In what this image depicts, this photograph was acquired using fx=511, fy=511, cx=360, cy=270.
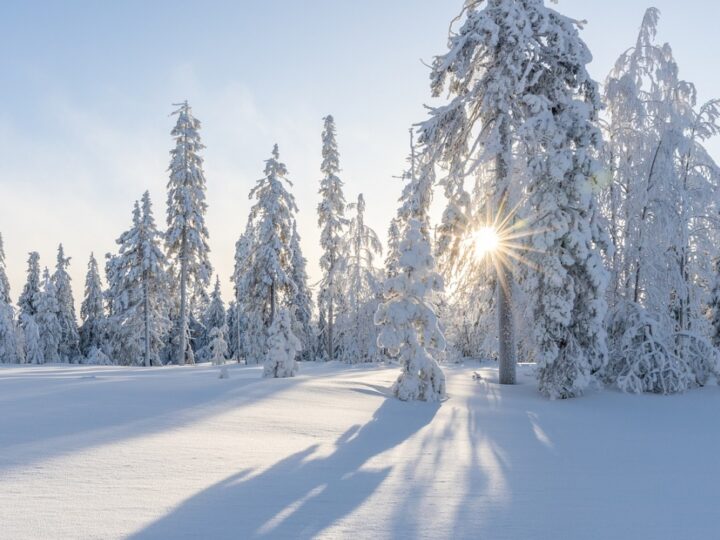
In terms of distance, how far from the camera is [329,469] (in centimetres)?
564

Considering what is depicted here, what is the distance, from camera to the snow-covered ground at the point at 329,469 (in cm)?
398

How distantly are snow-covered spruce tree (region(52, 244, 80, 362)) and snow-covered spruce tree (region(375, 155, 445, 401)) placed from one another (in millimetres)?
48956

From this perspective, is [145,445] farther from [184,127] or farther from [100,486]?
[184,127]

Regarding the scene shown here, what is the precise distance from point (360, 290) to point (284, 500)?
2727 cm

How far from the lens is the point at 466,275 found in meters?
17.0

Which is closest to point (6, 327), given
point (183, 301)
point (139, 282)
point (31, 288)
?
point (31, 288)

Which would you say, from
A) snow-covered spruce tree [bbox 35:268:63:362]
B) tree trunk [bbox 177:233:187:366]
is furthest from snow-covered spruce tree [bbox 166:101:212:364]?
snow-covered spruce tree [bbox 35:268:63:362]

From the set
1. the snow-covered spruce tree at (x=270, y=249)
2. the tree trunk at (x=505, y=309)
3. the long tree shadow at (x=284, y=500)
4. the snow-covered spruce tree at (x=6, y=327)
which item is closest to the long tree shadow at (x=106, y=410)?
the long tree shadow at (x=284, y=500)

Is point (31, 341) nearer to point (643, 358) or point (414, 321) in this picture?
point (414, 321)

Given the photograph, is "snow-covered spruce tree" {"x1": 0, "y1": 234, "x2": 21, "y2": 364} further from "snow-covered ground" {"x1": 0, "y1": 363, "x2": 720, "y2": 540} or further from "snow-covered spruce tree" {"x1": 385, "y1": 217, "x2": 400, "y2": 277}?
"snow-covered ground" {"x1": 0, "y1": 363, "x2": 720, "y2": 540}

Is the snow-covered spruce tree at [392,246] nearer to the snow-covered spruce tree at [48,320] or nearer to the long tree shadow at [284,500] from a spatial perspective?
the long tree shadow at [284,500]

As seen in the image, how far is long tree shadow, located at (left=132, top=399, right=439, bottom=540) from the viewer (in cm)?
377

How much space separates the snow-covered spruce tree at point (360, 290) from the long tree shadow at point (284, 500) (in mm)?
24870

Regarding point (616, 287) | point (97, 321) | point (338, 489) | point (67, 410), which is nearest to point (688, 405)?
point (616, 287)
